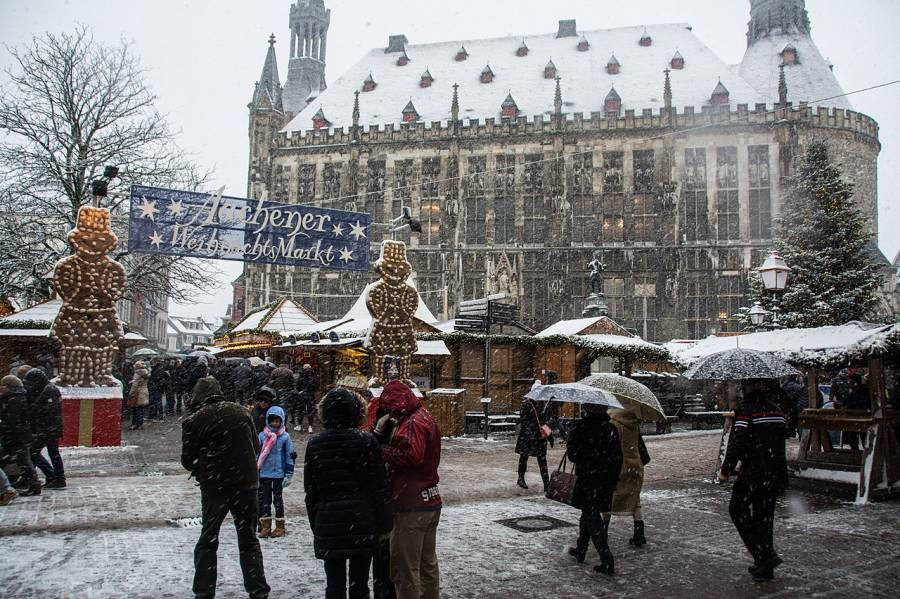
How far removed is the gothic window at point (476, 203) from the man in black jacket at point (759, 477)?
3095 centimetres

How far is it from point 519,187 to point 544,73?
8564mm

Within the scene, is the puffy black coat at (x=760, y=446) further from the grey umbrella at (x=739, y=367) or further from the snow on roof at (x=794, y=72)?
the snow on roof at (x=794, y=72)

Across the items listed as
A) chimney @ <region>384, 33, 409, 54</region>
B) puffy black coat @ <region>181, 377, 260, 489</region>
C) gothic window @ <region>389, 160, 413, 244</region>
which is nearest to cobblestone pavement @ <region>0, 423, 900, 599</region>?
puffy black coat @ <region>181, 377, 260, 489</region>

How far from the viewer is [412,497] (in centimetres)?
393

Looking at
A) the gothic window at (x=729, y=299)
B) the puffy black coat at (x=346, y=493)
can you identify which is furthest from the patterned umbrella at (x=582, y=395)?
the gothic window at (x=729, y=299)

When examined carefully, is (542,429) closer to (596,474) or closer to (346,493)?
(596,474)

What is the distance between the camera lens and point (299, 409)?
15.4m

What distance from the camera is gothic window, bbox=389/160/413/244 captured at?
122 ft

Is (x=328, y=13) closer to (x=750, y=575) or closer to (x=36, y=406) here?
(x=36, y=406)

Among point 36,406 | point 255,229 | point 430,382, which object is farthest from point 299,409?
point 36,406

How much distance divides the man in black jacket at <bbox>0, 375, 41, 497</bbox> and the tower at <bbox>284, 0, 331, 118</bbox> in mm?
45556

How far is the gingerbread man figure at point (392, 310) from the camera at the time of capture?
13.1m

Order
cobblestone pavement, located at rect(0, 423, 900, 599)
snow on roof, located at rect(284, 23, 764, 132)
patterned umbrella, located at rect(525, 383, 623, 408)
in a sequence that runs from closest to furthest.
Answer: cobblestone pavement, located at rect(0, 423, 900, 599)
patterned umbrella, located at rect(525, 383, 623, 408)
snow on roof, located at rect(284, 23, 764, 132)

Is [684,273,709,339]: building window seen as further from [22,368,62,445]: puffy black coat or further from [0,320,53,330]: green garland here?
[22,368,62,445]: puffy black coat
